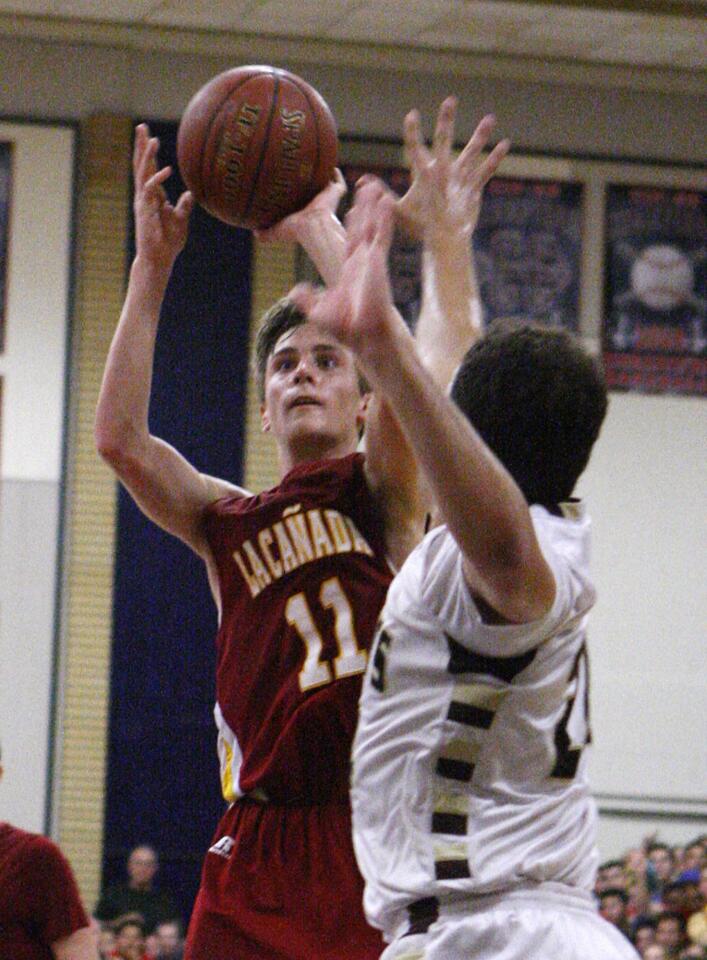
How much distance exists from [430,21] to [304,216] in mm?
7636

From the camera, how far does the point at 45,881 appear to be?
4969mm

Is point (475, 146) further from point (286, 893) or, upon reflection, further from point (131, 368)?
point (286, 893)

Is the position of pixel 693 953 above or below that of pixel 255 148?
below

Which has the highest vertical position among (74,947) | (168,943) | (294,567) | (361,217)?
(361,217)

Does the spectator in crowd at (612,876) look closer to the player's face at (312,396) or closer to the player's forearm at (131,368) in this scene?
the player's face at (312,396)

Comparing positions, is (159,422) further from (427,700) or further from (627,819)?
(427,700)

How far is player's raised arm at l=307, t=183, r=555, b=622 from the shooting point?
221cm

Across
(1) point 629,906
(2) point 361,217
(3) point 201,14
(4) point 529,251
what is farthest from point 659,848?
(2) point 361,217

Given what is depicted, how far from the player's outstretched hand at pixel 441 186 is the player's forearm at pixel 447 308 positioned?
0.10ft

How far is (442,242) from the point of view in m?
3.19

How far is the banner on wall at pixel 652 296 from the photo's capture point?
11.5 metres

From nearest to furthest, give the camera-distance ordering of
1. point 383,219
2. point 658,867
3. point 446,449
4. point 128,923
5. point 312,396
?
point 446,449 → point 383,219 → point 312,396 → point 128,923 → point 658,867

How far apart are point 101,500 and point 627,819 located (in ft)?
12.8

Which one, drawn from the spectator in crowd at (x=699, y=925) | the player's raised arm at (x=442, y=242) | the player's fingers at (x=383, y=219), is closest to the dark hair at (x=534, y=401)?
the player's fingers at (x=383, y=219)
